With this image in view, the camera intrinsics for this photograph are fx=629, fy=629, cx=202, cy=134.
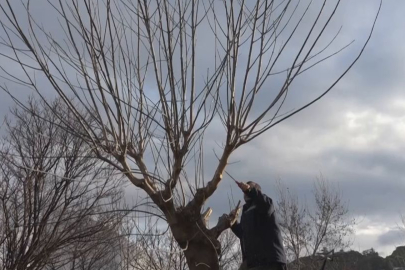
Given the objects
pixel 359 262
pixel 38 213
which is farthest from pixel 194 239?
pixel 359 262

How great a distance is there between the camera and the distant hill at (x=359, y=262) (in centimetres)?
2210

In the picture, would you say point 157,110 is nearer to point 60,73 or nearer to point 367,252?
point 60,73

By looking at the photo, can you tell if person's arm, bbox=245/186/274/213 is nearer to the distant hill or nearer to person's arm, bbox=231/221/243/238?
person's arm, bbox=231/221/243/238

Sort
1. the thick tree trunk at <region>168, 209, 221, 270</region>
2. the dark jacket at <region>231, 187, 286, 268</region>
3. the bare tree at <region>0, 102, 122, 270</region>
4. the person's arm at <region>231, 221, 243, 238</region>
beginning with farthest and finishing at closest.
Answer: the bare tree at <region>0, 102, 122, 270</region>, the person's arm at <region>231, 221, 243, 238</region>, the dark jacket at <region>231, 187, 286, 268</region>, the thick tree trunk at <region>168, 209, 221, 270</region>

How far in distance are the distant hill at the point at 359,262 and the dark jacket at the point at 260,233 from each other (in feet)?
51.9

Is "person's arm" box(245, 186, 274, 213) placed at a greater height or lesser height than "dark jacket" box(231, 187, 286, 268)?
greater

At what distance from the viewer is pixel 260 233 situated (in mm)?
5613

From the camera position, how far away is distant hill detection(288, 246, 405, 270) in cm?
2210

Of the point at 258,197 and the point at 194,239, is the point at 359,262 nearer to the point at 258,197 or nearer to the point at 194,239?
the point at 258,197

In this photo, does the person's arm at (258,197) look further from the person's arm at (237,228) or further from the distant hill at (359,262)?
the distant hill at (359,262)

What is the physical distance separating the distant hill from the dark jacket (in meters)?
15.8

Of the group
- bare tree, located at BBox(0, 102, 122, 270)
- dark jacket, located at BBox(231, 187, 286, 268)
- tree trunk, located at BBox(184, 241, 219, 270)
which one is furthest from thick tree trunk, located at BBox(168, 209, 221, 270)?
bare tree, located at BBox(0, 102, 122, 270)

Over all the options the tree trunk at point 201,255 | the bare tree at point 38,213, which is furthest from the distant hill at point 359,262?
the tree trunk at point 201,255

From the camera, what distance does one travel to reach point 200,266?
5.35 metres
